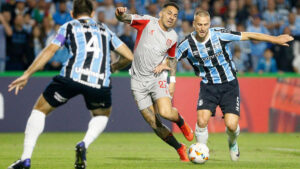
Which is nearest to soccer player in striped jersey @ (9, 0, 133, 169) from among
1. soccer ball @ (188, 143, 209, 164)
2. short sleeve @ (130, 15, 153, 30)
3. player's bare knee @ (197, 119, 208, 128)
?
soccer ball @ (188, 143, 209, 164)

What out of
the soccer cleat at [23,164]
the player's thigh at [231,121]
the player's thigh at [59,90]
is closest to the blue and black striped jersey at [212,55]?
the player's thigh at [231,121]

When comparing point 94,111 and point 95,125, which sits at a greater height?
point 94,111

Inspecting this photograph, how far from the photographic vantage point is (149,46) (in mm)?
10000

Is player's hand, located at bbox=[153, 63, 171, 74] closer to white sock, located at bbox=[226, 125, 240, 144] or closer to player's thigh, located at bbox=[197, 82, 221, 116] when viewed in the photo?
player's thigh, located at bbox=[197, 82, 221, 116]

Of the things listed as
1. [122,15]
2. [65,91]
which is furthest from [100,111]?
[122,15]

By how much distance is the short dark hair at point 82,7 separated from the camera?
805 cm

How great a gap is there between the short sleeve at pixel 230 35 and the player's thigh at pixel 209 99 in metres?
0.74

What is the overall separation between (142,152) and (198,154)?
8.49 ft

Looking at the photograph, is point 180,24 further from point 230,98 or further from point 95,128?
point 95,128

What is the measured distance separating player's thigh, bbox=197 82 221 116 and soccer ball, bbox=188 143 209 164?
89 cm

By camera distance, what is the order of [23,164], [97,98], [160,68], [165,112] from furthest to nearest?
[160,68] < [165,112] < [97,98] < [23,164]

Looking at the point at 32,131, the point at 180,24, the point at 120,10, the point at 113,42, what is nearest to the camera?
the point at 32,131

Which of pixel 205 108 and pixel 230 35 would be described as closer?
pixel 230 35

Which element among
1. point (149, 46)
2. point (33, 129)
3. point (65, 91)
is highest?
point (149, 46)
